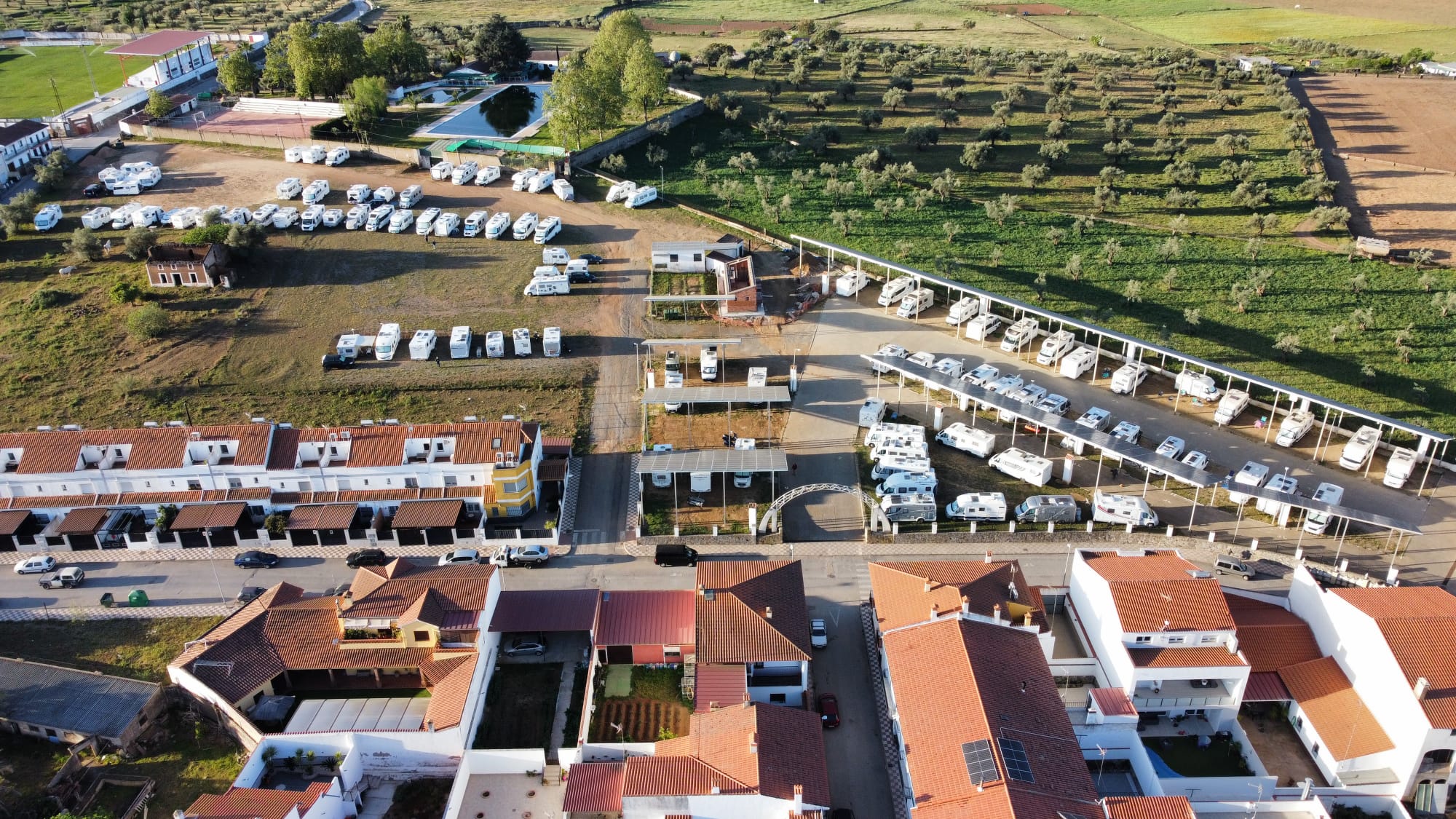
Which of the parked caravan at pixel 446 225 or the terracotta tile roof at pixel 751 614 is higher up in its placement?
the parked caravan at pixel 446 225

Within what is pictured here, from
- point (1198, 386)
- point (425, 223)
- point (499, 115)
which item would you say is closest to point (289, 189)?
point (425, 223)

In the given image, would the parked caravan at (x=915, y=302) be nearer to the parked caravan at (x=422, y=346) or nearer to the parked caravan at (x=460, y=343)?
the parked caravan at (x=460, y=343)

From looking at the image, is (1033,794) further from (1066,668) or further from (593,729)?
(593,729)

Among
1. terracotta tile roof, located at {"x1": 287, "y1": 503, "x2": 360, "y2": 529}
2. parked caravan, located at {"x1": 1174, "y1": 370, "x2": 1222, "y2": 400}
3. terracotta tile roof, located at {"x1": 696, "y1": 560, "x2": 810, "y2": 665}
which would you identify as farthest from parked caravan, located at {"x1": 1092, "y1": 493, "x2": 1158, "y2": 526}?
terracotta tile roof, located at {"x1": 287, "y1": 503, "x2": 360, "y2": 529}

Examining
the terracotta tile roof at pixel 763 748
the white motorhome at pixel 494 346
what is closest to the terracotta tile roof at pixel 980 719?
the terracotta tile roof at pixel 763 748

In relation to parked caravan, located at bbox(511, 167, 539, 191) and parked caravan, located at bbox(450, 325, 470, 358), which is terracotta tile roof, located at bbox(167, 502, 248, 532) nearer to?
parked caravan, located at bbox(450, 325, 470, 358)

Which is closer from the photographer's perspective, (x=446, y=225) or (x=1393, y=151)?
(x=446, y=225)

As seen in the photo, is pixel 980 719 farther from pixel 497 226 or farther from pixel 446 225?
pixel 446 225
